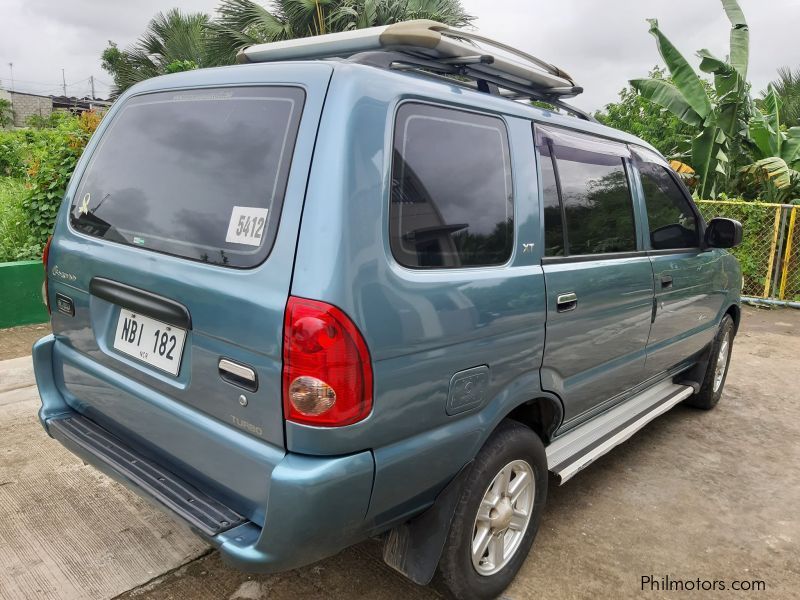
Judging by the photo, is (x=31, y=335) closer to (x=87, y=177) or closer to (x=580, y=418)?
(x=87, y=177)

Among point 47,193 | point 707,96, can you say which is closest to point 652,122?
point 707,96

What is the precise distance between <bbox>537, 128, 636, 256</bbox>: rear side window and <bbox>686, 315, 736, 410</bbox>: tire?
186 cm

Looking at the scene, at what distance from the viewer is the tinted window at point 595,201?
8.89 ft

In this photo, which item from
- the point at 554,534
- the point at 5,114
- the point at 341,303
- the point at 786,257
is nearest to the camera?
the point at 341,303

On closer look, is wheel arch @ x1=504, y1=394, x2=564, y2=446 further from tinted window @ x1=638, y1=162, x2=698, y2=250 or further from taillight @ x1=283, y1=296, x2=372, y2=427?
tinted window @ x1=638, y1=162, x2=698, y2=250

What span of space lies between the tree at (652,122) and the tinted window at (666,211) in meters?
8.94

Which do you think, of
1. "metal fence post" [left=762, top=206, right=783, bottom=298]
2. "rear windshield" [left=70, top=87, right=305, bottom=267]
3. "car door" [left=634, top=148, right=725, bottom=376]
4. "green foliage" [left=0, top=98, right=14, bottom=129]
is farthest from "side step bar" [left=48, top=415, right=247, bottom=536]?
"green foliage" [left=0, top=98, right=14, bottom=129]

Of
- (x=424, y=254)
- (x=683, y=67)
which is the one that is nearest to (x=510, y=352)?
(x=424, y=254)

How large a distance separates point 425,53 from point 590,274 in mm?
1168

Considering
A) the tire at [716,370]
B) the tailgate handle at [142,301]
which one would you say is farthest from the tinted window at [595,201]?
the tire at [716,370]

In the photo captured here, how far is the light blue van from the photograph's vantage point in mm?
1776

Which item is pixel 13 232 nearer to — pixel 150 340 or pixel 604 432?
pixel 150 340

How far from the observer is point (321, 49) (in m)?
2.44

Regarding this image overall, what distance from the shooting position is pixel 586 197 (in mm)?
2854
